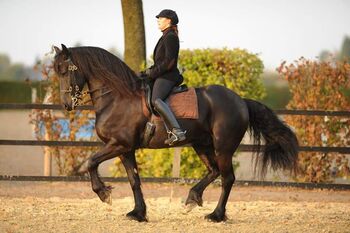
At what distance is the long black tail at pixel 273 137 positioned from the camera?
8867 millimetres

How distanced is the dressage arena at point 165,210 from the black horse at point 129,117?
18.9 inches

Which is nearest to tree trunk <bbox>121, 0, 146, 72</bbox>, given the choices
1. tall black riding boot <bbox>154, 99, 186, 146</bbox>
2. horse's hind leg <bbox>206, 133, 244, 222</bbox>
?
horse's hind leg <bbox>206, 133, 244, 222</bbox>

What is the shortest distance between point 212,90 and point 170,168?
13.8 ft

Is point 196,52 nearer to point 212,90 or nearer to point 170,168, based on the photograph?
point 170,168

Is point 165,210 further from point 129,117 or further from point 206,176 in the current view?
point 129,117

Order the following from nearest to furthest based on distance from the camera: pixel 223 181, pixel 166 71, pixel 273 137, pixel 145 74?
pixel 166 71 → pixel 145 74 → pixel 223 181 → pixel 273 137

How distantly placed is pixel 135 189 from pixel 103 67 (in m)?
1.66

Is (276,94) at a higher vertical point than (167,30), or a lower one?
lower

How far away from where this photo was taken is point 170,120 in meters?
8.02

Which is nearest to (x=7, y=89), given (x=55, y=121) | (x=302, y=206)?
(x=55, y=121)

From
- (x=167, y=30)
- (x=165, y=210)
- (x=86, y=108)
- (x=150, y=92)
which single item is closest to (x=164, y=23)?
(x=167, y=30)

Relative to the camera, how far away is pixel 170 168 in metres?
12.4

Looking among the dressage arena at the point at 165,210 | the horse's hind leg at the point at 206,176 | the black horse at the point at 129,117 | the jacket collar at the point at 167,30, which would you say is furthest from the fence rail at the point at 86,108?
the jacket collar at the point at 167,30

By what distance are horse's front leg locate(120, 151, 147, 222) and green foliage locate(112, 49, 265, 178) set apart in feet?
12.4
